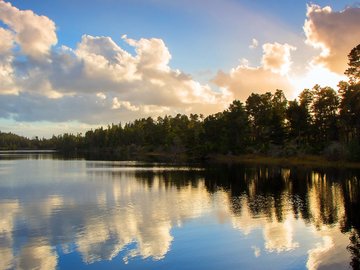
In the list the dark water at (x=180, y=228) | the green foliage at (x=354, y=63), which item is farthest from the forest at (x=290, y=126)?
the dark water at (x=180, y=228)

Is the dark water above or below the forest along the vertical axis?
below

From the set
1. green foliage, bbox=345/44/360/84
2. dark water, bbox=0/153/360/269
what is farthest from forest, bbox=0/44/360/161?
dark water, bbox=0/153/360/269

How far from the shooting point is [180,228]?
35719 millimetres

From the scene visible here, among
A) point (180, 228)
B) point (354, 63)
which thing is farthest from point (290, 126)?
point (180, 228)

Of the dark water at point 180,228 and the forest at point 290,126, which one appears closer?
the dark water at point 180,228

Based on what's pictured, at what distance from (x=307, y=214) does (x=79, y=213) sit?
968 inches

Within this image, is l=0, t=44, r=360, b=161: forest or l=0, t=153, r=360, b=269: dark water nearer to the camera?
l=0, t=153, r=360, b=269: dark water

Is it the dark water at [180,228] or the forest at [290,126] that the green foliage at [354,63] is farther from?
the dark water at [180,228]

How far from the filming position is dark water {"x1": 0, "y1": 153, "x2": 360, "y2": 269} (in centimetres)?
2625

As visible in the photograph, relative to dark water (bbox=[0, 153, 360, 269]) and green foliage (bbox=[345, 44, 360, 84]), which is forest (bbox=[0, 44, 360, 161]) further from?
dark water (bbox=[0, 153, 360, 269])

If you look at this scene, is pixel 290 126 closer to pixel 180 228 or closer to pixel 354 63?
pixel 354 63

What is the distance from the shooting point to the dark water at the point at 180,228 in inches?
1033

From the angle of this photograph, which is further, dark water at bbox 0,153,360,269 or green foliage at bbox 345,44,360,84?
green foliage at bbox 345,44,360,84

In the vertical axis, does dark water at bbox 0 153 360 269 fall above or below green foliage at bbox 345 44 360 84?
below
